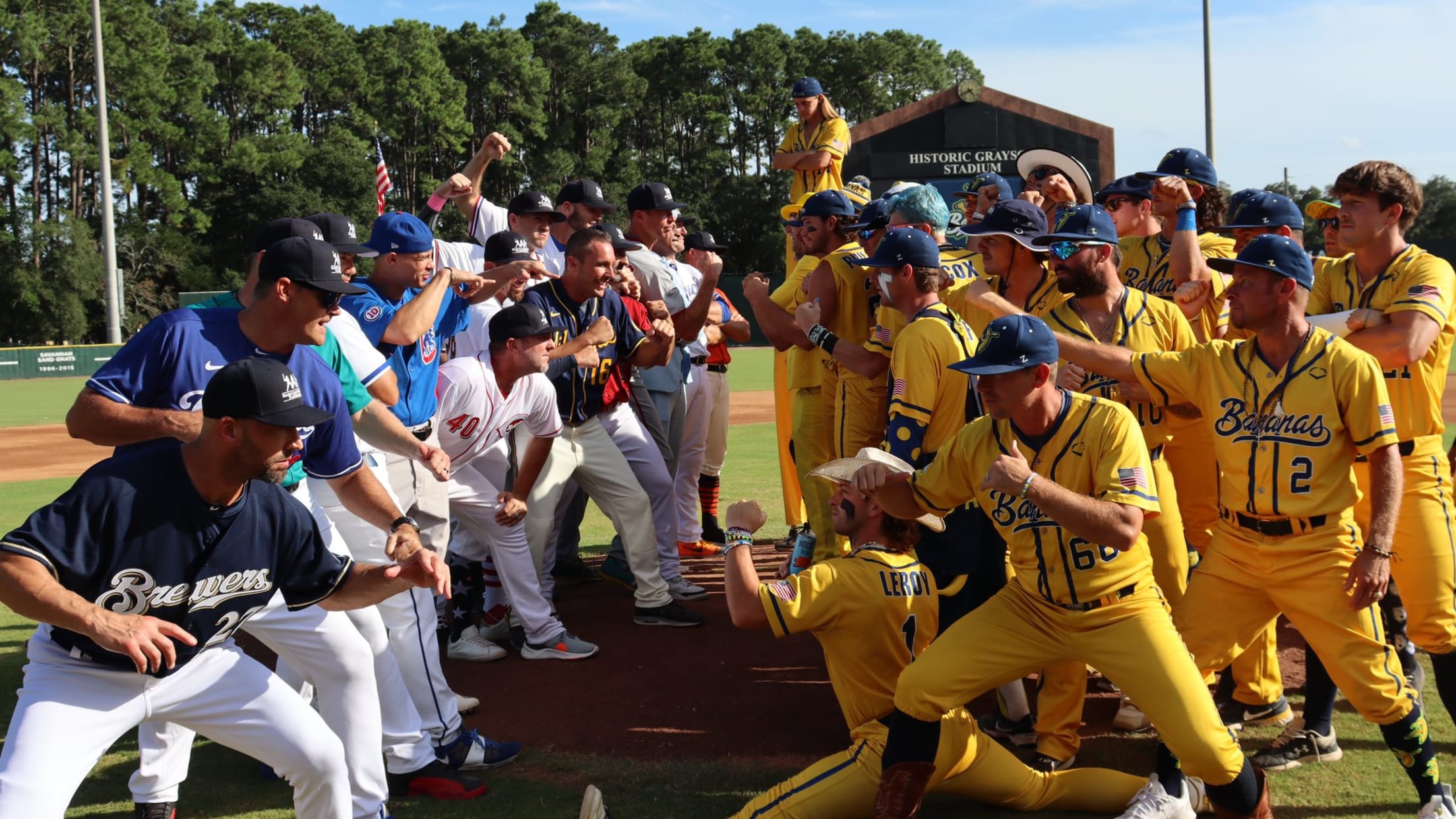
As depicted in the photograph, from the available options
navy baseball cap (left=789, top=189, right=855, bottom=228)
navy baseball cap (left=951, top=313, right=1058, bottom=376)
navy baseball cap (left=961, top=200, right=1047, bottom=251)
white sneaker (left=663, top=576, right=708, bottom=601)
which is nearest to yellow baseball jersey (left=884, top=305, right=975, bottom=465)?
navy baseball cap (left=961, top=200, right=1047, bottom=251)

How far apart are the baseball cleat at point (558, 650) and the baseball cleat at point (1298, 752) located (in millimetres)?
3212

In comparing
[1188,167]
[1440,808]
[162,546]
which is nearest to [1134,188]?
[1188,167]

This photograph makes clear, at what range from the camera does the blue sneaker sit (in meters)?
4.71

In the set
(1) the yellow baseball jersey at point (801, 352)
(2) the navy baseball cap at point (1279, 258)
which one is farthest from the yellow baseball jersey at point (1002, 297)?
(1) the yellow baseball jersey at point (801, 352)

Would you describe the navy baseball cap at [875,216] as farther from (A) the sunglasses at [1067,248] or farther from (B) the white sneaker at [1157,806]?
(B) the white sneaker at [1157,806]

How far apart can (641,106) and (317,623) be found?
201 ft

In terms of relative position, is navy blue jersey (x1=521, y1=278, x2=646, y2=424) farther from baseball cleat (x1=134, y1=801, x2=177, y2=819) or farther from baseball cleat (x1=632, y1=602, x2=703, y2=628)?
baseball cleat (x1=134, y1=801, x2=177, y2=819)

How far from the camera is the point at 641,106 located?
62.6m

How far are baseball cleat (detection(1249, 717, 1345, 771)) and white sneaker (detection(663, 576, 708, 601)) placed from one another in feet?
11.7

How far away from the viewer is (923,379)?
484 cm

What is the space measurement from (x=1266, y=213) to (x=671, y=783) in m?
3.64

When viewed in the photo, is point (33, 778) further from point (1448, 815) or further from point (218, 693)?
point (1448, 815)

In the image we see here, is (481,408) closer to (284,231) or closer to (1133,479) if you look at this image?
(284,231)

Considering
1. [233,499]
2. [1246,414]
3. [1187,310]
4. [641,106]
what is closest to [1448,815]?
[1246,414]
